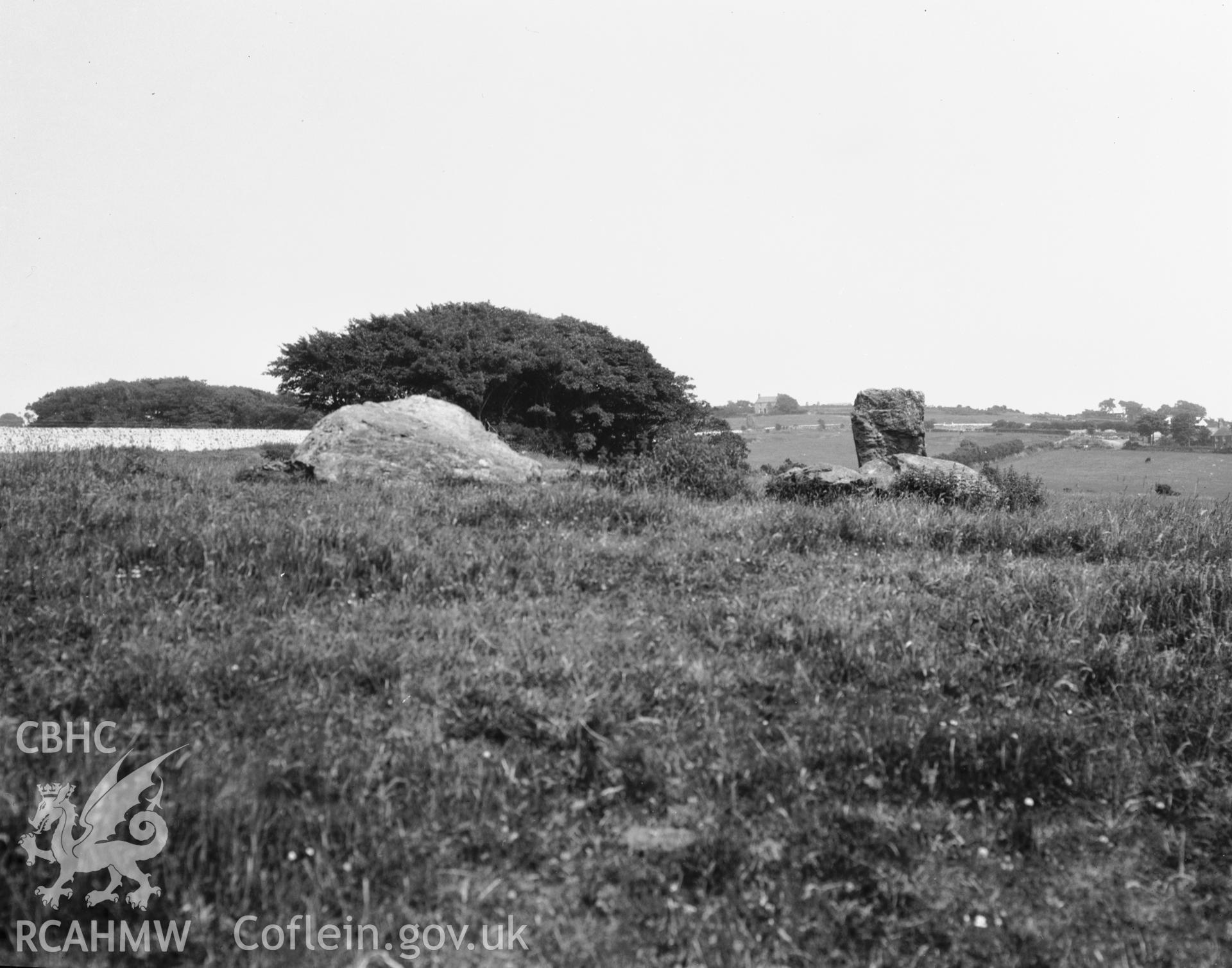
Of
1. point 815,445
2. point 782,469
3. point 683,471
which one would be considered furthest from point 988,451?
point 683,471

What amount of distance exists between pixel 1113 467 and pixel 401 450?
116 feet

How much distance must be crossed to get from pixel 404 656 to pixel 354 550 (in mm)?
1904

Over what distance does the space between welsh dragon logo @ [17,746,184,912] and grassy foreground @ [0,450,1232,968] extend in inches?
2.1

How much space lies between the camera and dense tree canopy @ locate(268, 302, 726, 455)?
4325 centimetres

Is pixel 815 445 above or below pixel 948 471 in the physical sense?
above

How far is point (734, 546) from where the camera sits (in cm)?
689

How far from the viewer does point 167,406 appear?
86.6 m

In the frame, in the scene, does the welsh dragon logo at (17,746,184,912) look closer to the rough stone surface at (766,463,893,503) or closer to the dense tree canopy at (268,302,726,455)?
the rough stone surface at (766,463,893,503)

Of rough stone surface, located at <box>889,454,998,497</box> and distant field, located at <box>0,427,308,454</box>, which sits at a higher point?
distant field, located at <box>0,427,308,454</box>

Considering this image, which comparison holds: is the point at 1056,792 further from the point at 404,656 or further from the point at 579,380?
the point at 579,380

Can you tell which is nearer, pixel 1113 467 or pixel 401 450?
pixel 401 450

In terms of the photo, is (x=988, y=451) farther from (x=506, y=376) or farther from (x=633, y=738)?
(x=633, y=738)

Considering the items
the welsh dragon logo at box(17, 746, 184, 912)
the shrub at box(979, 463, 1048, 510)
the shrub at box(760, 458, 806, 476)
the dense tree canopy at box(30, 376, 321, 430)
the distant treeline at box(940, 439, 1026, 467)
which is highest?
the dense tree canopy at box(30, 376, 321, 430)

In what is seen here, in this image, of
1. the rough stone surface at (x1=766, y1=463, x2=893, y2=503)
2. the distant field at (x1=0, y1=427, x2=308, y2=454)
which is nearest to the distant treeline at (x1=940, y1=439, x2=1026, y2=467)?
the rough stone surface at (x1=766, y1=463, x2=893, y2=503)
